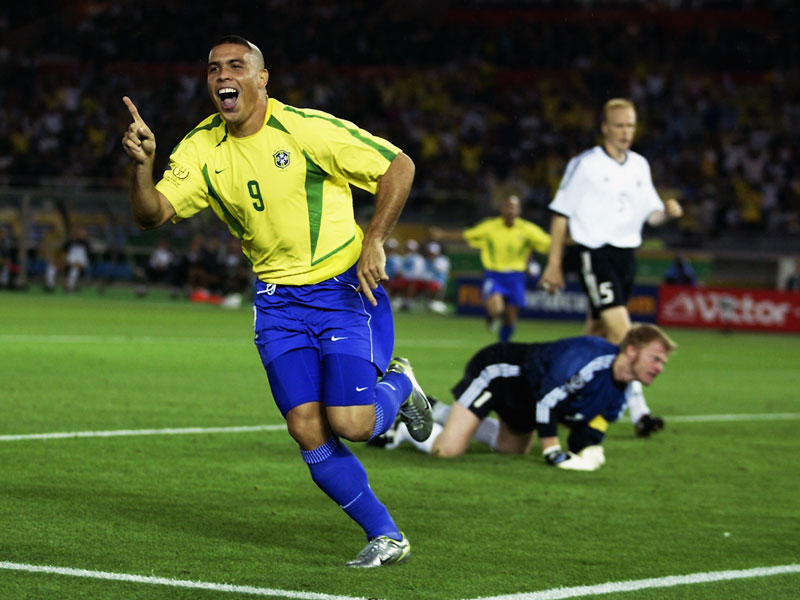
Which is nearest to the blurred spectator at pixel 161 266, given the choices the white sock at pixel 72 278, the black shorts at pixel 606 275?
the white sock at pixel 72 278

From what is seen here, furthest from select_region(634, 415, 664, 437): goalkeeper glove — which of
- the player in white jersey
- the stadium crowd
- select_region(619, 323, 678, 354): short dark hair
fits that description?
the stadium crowd

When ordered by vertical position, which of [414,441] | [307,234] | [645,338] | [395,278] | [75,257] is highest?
[307,234]

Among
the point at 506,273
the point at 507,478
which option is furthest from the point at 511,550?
the point at 506,273

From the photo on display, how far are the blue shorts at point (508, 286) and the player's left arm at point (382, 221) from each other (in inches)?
542

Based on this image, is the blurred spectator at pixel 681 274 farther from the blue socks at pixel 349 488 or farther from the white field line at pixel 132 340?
the blue socks at pixel 349 488

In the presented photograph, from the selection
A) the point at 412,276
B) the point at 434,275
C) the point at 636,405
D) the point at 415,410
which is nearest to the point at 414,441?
the point at 636,405

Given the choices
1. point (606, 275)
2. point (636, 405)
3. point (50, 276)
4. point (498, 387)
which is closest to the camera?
point (498, 387)

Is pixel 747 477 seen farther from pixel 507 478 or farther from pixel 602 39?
pixel 602 39

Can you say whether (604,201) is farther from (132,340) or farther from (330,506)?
(132,340)

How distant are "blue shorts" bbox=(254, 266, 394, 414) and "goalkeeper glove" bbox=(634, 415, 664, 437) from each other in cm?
500

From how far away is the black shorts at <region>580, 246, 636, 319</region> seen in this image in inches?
420

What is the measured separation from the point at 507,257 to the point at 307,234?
45.2ft

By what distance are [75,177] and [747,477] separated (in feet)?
111

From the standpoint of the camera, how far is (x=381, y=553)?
5.48 m
